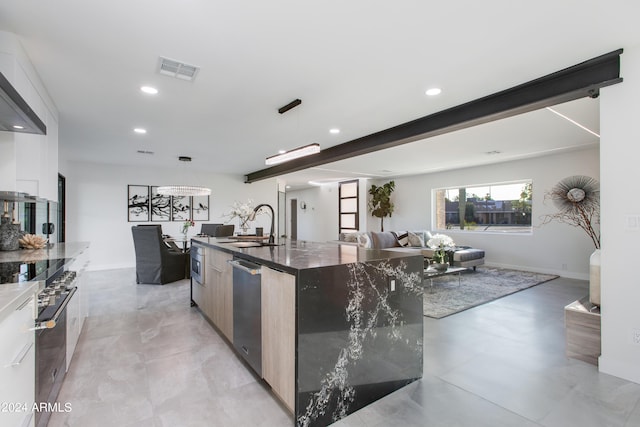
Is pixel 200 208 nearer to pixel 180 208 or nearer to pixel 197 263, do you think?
pixel 180 208

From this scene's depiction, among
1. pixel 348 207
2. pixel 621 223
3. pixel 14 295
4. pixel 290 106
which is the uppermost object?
pixel 290 106

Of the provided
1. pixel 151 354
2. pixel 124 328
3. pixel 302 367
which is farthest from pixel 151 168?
pixel 302 367

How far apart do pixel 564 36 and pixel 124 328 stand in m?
4.79

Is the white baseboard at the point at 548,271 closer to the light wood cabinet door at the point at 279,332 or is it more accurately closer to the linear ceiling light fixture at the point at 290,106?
the linear ceiling light fixture at the point at 290,106

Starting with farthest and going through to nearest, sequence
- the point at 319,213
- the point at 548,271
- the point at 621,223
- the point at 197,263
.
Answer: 1. the point at 319,213
2. the point at 548,271
3. the point at 197,263
4. the point at 621,223

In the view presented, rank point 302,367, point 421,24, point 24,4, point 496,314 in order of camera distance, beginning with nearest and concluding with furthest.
A: point 302,367 → point 24,4 → point 421,24 → point 496,314

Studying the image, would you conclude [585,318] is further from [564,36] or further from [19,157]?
[19,157]

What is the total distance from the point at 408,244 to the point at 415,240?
0.81ft

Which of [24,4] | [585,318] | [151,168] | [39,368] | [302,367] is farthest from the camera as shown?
[151,168]

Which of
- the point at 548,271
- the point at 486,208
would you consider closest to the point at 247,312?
the point at 548,271

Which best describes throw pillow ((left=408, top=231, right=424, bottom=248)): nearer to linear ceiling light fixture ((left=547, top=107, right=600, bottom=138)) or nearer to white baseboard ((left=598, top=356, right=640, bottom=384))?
linear ceiling light fixture ((left=547, top=107, right=600, bottom=138))

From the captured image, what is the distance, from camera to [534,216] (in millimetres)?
6531

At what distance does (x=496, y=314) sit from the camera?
3.71 meters

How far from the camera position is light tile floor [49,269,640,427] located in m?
1.81
